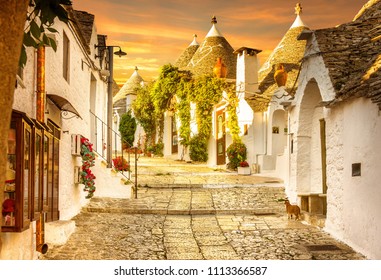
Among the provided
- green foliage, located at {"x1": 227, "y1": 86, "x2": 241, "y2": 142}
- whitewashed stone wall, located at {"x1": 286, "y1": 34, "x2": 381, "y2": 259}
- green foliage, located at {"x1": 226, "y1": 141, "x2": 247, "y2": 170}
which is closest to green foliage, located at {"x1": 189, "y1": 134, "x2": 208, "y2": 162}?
green foliage, located at {"x1": 227, "y1": 86, "x2": 241, "y2": 142}

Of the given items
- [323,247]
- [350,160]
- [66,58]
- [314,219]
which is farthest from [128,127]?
[323,247]

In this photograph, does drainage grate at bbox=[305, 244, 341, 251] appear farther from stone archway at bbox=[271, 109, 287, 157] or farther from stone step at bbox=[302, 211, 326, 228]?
stone archway at bbox=[271, 109, 287, 157]

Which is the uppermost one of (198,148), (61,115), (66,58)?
(66,58)

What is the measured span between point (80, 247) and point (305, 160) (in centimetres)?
452

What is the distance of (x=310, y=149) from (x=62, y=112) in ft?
14.1

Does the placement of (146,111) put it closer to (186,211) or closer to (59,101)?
(186,211)

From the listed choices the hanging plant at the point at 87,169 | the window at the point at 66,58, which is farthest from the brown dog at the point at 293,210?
the window at the point at 66,58

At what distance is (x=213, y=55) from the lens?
19.0 metres

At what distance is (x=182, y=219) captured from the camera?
347 inches

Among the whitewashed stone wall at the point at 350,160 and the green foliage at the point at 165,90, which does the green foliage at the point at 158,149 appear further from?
the whitewashed stone wall at the point at 350,160

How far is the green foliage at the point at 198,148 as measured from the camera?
1812cm

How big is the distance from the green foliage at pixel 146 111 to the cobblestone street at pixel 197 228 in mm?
10159
